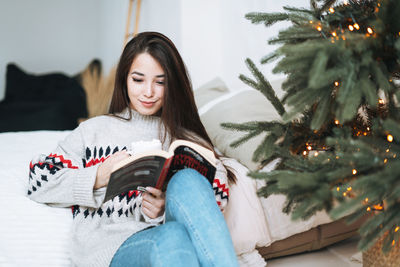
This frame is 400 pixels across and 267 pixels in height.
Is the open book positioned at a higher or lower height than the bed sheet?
higher

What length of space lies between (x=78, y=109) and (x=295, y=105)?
2.91 metres

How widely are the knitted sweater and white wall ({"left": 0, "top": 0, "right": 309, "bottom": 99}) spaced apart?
4.12 ft

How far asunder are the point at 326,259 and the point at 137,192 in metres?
0.81

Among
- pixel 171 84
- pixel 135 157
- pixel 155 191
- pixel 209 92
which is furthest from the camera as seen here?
pixel 209 92

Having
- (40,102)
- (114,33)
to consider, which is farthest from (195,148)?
(114,33)

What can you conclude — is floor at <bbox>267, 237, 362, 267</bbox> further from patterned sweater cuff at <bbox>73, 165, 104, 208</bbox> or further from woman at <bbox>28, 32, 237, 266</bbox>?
patterned sweater cuff at <bbox>73, 165, 104, 208</bbox>

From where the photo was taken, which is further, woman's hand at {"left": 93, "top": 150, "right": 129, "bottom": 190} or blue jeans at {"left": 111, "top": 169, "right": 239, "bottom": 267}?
woman's hand at {"left": 93, "top": 150, "right": 129, "bottom": 190}

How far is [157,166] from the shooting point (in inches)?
39.6

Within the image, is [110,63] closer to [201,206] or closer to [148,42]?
[148,42]

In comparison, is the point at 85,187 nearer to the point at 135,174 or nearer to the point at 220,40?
the point at 135,174

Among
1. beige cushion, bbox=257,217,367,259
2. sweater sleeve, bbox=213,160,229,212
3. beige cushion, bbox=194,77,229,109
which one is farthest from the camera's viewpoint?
beige cushion, bbox=194,77,229,109

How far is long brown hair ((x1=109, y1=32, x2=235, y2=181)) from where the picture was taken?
52.9 inches

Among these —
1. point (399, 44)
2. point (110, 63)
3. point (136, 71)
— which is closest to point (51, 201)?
point (136, 71)

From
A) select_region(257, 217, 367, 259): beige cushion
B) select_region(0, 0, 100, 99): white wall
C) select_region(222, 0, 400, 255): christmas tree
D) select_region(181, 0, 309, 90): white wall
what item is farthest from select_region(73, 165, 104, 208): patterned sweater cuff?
select_region(0, 0, 100, 99): white wall
